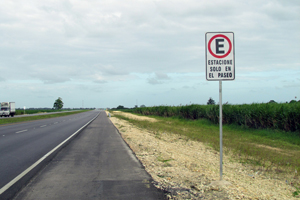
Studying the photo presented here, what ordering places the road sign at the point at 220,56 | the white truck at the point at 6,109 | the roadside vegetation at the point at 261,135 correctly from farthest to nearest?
the white truck at the point at 6,109, the roadside vegetation at the point at 261,135, the road sign at the point at 220,56

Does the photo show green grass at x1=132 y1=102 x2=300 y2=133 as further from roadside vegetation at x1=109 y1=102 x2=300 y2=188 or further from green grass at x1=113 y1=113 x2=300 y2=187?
green grass at x1=113 y1=113 x2=300 y2=187

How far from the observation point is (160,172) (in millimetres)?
7156

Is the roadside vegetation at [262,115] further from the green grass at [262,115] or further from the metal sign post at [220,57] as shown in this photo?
the metal sign post at [220,57]

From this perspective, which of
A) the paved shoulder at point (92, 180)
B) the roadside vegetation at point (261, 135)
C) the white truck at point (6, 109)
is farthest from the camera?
the white truck at point (6, 109)

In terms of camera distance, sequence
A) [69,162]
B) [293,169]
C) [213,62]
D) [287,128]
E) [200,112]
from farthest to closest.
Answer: [200,112], [287,128], [69,162], [293,169], [213,62]

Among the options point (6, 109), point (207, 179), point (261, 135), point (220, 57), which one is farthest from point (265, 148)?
point (6, 109)

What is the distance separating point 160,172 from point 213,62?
11.4 ft

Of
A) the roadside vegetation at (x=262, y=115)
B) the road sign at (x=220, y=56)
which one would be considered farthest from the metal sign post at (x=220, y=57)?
the roadside vegetation at (x=262, y=115)

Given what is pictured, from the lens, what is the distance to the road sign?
609 centimetres

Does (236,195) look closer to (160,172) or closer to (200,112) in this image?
(160,172)

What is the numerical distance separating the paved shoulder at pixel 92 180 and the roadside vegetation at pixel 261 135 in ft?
12.5

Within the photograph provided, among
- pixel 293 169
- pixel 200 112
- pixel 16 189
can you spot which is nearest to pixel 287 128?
pixel 293 169

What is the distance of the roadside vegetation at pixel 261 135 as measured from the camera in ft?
28.2

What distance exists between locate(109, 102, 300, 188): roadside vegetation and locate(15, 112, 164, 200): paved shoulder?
3.82m
